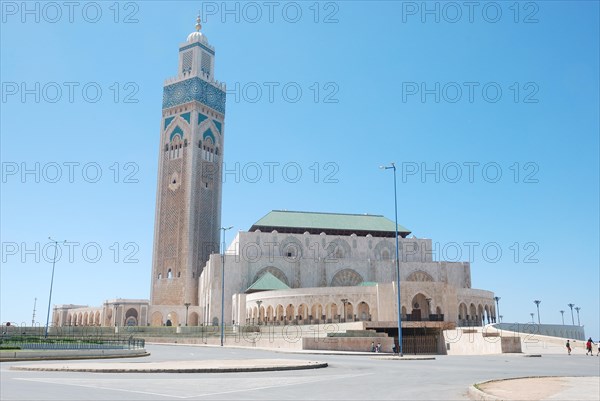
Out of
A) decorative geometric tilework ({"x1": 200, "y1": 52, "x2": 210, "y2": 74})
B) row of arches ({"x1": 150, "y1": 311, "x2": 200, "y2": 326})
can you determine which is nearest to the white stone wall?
row of arches ({"x1": 150, "y1": 311, "x2": 200, "y2": 326})

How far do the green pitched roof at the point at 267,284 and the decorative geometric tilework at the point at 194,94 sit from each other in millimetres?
28867

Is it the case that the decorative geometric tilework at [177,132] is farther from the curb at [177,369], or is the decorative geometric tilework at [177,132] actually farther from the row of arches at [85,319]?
the curb at [177,369]

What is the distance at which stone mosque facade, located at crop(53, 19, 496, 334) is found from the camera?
198 ft

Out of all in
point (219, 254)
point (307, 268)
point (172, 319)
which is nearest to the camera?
point (219, 254)

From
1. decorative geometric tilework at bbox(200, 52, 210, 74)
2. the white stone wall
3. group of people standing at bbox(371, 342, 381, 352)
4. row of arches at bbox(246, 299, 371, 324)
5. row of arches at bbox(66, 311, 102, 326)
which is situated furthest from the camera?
decorative geometric tilework at bbox(200, 52, 210, 74)

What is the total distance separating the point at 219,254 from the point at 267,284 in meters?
7.59

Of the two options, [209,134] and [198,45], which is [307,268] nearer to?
[209,134]

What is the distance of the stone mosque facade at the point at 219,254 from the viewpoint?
198ft

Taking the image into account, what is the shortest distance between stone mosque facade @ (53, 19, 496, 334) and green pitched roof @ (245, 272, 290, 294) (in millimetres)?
205

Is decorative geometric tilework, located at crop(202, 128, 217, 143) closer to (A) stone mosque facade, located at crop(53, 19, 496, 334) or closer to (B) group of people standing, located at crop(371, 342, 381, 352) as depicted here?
(A) stone mosque facade, located at crop(53, 19, 496, 334)

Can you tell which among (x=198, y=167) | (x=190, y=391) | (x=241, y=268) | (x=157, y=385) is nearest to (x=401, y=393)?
(x=190, y=391)

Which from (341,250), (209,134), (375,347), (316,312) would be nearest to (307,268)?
(341,250)

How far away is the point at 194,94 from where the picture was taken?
77812 millimetres

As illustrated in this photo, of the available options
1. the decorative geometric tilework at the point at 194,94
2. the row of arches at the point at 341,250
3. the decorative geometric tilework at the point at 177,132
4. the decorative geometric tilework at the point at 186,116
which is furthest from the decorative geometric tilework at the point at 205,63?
the row of arches at the point at 341,250
